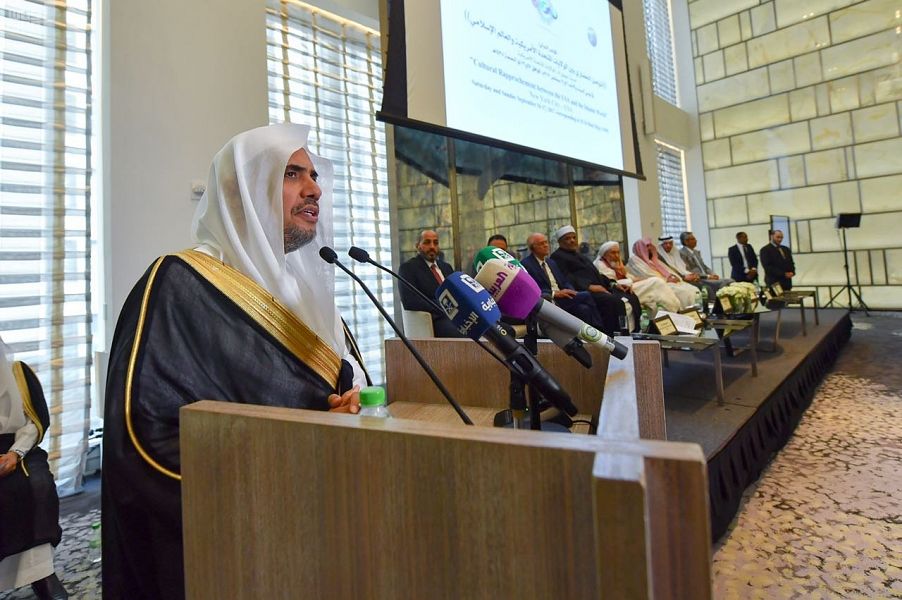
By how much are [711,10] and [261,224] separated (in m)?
9.38

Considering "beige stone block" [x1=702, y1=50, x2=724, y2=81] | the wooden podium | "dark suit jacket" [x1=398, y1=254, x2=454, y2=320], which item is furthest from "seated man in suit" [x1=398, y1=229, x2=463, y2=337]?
"beige stone block" [x1=702, y1=50, x2=724, y2=81]

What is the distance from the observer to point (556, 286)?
11.7 ft

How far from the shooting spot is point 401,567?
1.18ft

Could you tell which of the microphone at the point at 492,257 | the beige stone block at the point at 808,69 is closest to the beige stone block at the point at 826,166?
the beige stone block at the point at 808,69

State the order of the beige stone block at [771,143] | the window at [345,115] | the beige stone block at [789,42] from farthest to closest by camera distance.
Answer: the beige stone block at [771,143] → the beige stone block at [789,42] → the window at [345,115]

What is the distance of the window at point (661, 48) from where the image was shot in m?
7.36

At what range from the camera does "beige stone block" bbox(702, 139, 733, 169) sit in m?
7.63

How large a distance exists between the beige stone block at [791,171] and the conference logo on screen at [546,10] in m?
5.51

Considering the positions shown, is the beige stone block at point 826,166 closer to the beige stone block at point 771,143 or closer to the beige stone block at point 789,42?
the beige stone block at point 771,143

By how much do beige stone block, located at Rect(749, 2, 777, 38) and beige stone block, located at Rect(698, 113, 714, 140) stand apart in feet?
4.17

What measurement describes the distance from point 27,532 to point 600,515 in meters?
1.67

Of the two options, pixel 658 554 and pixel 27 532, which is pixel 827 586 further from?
pixel 27 532

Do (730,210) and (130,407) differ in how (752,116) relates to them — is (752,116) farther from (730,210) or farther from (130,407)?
(130,407)

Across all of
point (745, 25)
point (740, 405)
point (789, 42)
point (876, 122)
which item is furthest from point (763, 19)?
point (740, 405)
